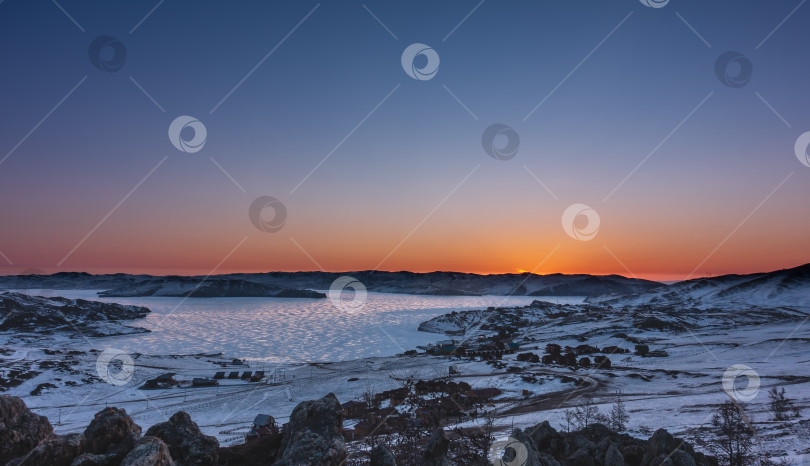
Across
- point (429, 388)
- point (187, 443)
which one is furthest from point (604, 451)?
point (429, 388)

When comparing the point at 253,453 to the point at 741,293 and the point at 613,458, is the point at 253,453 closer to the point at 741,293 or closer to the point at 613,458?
the point at 613,458

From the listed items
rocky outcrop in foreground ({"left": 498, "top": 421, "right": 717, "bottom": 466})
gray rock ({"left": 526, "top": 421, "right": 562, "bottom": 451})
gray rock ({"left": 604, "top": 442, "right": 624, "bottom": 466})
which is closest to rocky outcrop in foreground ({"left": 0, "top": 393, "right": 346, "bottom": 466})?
rocky outcrop in foreground ({"left": 498, "top": 421, "right": 717, "bottom": 466})

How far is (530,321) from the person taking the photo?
109 meters

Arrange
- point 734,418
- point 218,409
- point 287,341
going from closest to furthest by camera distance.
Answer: point 734,418, point 218,409, point 287,341

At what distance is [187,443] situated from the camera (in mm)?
7934

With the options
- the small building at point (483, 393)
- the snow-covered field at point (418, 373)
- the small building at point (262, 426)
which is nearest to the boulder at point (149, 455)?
the small building at point (262, 426)

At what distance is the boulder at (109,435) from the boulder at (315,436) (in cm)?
263

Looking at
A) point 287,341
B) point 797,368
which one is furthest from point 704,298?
point 287,341

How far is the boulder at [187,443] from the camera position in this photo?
7738 mm

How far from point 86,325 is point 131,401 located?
64759mm

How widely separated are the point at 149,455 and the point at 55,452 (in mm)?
1956

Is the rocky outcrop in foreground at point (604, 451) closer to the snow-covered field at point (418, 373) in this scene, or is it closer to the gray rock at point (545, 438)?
the gray rock at point (545, 438)

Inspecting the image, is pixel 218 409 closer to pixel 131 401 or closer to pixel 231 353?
pixel 131 401

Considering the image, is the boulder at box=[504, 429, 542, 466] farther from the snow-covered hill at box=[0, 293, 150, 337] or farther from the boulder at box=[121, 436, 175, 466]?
the snow-covered hill at box=[0, 293, 150, 337]
